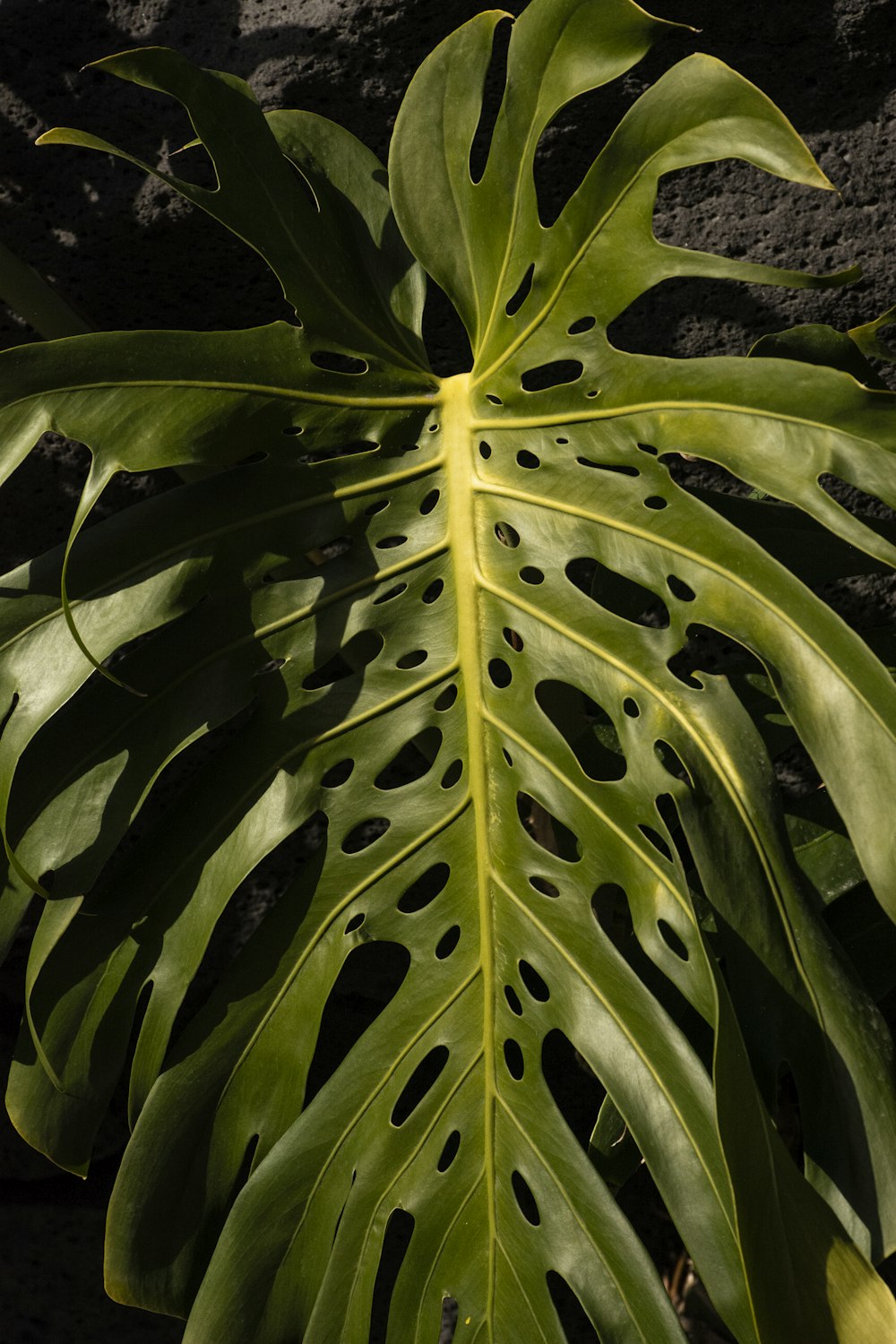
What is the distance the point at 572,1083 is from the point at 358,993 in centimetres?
27

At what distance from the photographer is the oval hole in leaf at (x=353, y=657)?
793 mm

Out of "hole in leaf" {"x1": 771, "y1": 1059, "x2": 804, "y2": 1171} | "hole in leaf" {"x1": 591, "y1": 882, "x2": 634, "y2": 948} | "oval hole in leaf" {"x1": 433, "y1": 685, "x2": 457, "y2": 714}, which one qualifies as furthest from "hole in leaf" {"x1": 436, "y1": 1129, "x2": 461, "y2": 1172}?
"hole in leaf" {"x1": 771, "y1": 1059, "x2": 804, "y2": 1171}

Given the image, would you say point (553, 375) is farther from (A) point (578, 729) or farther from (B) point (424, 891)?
(B) point (424, 891)

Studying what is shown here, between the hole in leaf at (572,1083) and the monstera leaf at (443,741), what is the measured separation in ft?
1.53

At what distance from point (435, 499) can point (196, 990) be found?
78 cm

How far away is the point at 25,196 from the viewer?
1076 mm

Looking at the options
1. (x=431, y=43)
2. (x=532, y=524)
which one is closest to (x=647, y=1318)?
(x=532, y=524)

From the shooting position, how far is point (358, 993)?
4.07 feet

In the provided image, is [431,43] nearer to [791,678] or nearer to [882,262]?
[882,262]

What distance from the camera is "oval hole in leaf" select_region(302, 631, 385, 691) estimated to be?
79 centimetres

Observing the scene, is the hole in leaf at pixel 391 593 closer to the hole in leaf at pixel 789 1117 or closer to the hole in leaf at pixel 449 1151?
the hole in leaf at pixel 449 1151

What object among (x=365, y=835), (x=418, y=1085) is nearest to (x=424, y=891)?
(x=365, y=835)

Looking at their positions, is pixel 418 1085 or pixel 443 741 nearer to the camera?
pixel 443 741

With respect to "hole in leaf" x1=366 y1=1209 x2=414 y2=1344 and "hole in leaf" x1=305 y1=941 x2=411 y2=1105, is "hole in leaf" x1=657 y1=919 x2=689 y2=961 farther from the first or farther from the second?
"hole in leaf" x1=366 y1=1209 x2=414 y2=1344
